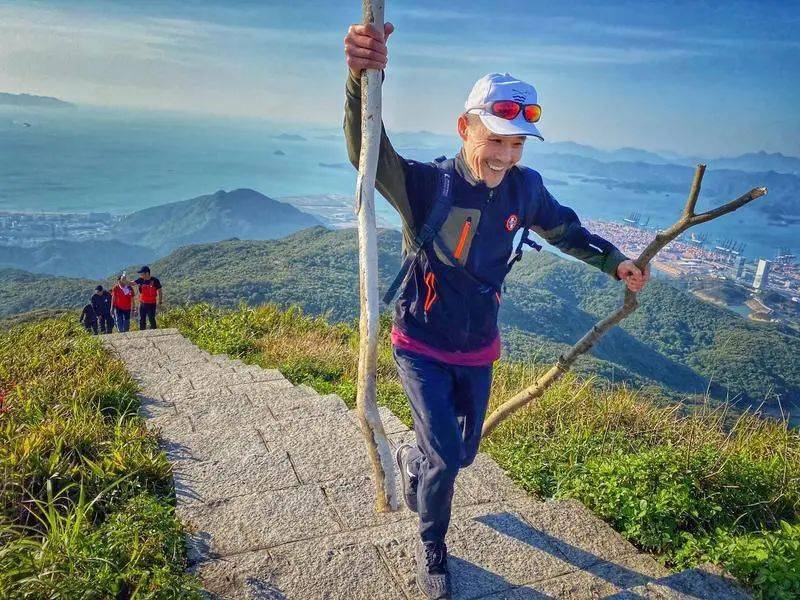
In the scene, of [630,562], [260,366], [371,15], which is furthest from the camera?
[260,366]

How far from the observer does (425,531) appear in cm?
290

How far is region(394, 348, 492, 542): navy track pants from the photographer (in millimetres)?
2816

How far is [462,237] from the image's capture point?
296 cm

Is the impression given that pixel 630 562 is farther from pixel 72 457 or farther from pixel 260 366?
pixel 260 366

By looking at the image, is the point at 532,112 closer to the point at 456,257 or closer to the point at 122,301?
the point at 456,257

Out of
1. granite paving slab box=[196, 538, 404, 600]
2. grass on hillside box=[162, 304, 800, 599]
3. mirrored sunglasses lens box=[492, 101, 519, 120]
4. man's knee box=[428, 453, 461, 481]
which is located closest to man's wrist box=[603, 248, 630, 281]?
mirrored sunglasses lens box=[492, 101, 519, 120]

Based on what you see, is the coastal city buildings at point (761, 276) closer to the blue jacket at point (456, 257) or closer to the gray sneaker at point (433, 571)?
the blue jacket at point (456, 257)

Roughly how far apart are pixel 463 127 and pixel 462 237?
1.89ft

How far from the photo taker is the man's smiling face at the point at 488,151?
290 cm

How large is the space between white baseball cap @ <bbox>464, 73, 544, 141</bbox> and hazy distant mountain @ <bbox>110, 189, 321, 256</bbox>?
164912 mm

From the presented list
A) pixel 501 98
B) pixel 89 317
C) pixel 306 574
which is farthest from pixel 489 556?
pixel 89 317

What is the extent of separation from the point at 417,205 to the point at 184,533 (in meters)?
2.01

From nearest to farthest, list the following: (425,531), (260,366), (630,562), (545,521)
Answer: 1. (425,531)
2. (630,562)
3. (545,521)
4. (260,366)

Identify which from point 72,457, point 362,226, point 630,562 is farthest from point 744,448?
point 72,457
